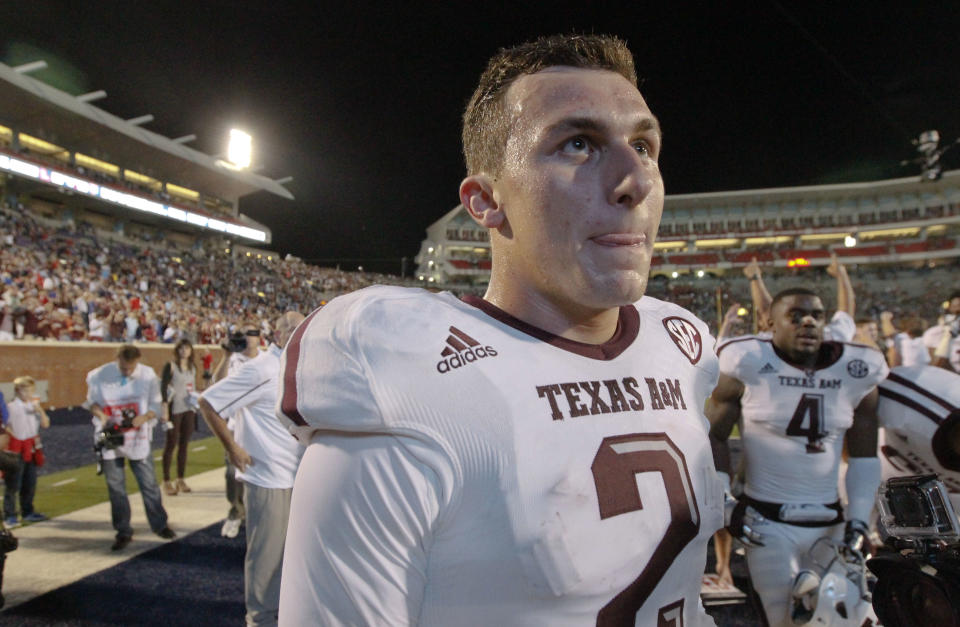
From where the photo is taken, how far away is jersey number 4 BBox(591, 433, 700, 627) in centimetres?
101

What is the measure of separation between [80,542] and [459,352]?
20.6ft

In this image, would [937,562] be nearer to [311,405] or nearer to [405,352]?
[405,352]

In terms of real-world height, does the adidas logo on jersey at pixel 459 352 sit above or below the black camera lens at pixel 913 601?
above

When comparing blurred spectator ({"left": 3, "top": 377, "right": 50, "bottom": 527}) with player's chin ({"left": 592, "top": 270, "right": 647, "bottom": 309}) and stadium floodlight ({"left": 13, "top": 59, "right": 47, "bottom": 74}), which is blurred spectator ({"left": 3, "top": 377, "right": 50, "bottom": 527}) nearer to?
player's chin ({"left": 592, "top": 270, "right": 647, "bottom": 309})

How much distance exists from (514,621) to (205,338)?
23.0m

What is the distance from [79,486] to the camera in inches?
311

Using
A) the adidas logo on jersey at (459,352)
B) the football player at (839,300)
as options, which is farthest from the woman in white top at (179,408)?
the adidas logo on jersey at (459,352)

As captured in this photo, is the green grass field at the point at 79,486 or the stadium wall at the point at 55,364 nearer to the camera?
the green grass field at the point at 79,486

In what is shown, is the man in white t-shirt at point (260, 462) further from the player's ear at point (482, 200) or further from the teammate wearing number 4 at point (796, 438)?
the player's ear at point (482, 200)

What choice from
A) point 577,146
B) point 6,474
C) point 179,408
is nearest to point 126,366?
point 6,474

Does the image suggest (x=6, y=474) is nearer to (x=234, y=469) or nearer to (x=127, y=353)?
(x=127, y=353)

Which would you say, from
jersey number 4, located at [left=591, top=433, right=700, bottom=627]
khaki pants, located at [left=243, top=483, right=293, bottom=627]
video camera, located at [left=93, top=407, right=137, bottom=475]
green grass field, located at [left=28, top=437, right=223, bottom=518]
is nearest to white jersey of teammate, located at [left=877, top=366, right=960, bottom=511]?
jersey number 4, located at [left=591, top=433, right=700, bottom=627]

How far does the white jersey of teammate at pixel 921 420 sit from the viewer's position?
2.61m

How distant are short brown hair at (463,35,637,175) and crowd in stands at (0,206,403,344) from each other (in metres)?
10.9
